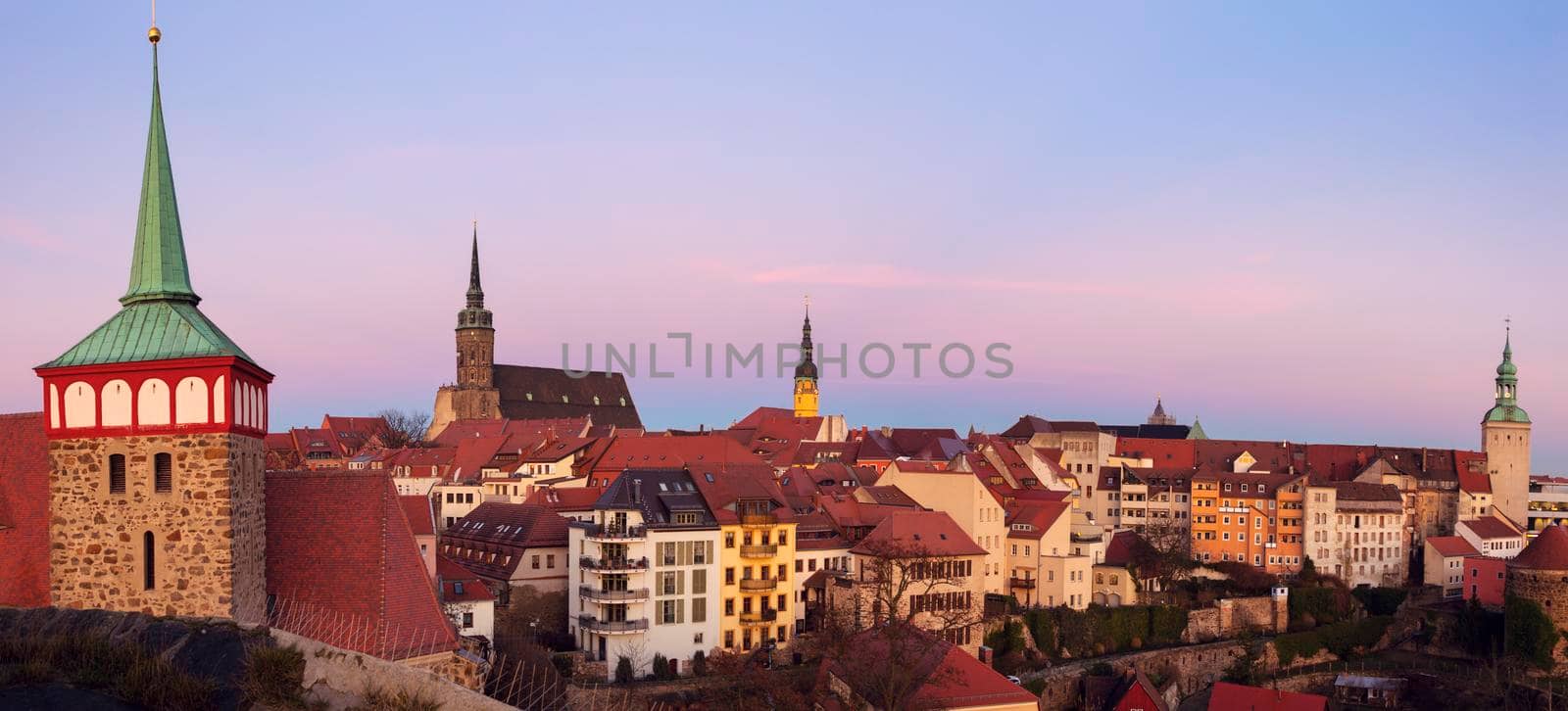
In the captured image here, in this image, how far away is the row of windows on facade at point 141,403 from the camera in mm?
16922

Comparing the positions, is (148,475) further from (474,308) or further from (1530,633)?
(474,308)

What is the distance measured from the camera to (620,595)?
44.1 metres

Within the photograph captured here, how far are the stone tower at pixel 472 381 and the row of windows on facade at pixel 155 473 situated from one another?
10316cm

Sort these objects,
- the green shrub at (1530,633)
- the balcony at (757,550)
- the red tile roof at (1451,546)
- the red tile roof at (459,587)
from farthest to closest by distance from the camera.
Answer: the red tile roof at (1451,546) → the green shrub at (1530,633) → the balcony at (757,550) → the red tile roof at (459,587)

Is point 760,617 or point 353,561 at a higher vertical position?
point 353,561

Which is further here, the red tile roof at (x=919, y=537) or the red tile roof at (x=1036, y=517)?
the red tile roof at (x=1036, y=517)

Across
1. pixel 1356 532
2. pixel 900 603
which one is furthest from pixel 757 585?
pixel 1356 532

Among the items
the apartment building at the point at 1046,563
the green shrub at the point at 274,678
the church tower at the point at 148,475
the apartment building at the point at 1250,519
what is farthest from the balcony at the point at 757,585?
the apartment building at the point at 1250,519

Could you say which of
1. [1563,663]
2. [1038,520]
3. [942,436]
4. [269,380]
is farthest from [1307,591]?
[269,380]

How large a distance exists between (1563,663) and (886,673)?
135 feet

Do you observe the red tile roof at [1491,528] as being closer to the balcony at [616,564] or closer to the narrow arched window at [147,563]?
the balcony at [616,564]

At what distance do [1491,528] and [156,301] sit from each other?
7899 cm

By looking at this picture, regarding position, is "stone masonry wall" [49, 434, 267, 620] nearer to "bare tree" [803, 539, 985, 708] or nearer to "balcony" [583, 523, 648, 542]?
"bare tree" [803, 539, 985, 708]

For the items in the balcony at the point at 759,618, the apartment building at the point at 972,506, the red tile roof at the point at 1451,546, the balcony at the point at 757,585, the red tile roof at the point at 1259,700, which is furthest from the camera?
the red tile roof at the point at 1451,546
